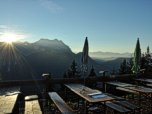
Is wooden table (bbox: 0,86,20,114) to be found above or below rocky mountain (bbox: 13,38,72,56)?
below

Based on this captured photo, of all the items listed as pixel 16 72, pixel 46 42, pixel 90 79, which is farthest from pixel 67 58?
pixel 90 79

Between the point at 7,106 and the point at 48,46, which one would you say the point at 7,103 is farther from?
the point at 48,46

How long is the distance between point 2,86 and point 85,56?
4.02 metres

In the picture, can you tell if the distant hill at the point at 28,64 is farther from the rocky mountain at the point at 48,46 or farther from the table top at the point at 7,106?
the table top at the point at 7,106

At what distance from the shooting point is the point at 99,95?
3682mm

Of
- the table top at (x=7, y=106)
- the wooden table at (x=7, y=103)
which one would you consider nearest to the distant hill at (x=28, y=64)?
the wooden table at (x=7, y=103)

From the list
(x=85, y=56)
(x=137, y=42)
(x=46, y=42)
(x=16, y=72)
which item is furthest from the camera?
(x=46, y=42)

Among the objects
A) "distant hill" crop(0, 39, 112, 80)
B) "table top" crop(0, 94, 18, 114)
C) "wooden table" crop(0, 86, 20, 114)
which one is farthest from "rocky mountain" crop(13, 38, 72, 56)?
"table top" crop(0, 94, 18, 114)

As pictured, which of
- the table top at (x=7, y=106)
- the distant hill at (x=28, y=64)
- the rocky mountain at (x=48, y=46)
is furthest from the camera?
the rocky mountain at (x=48, y=46)

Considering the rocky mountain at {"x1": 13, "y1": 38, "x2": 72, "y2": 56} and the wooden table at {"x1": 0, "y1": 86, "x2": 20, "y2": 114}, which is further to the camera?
the rocky mountain at {"x1": 13, "y1": 38, "x2": 72, "y2": 56}

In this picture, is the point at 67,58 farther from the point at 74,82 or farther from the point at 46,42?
the point at 74,82

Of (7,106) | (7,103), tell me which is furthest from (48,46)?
(7,106)

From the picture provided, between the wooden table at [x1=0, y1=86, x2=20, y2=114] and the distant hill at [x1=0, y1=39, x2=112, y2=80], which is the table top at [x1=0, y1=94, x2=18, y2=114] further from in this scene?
the distant hill at [x1=0, y1=39, x2=112, y2=80]

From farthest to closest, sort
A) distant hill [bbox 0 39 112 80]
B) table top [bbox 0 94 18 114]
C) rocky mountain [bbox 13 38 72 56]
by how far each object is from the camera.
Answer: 1. rocky mountain [bbox 13 38 72 56]
2. distant hill [bbox 0 39 112 80]
3. table top [bbox 0 94 18 114]
